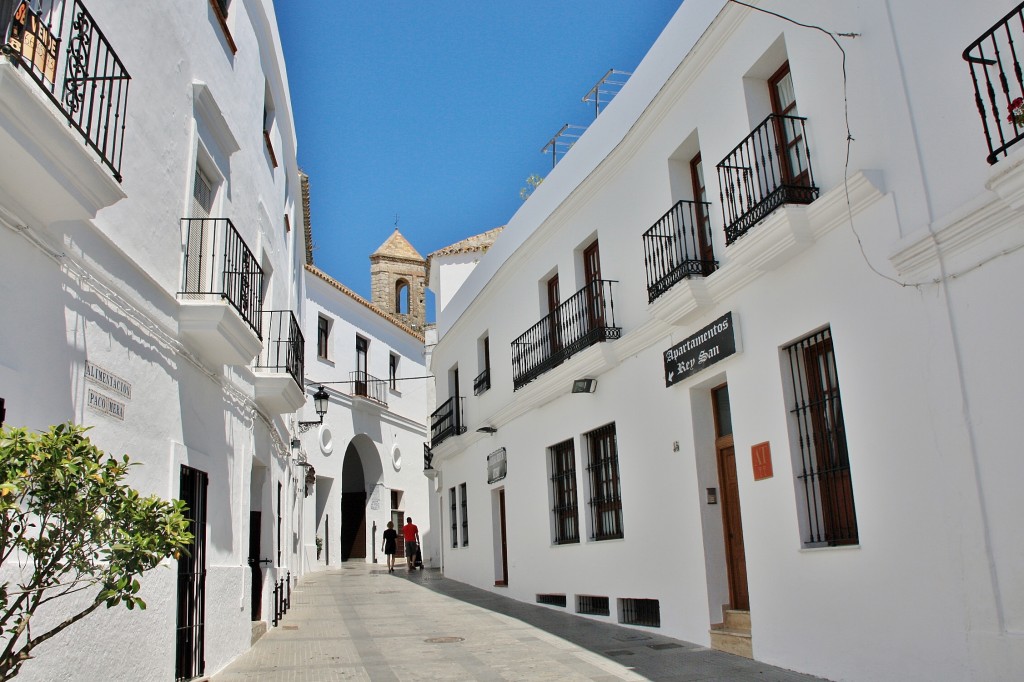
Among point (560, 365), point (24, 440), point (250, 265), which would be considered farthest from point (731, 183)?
point (24, 440)

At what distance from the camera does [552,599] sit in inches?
495

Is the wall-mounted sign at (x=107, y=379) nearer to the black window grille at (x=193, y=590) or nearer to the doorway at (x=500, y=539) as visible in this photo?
the black window grille at (x=193, y=590)

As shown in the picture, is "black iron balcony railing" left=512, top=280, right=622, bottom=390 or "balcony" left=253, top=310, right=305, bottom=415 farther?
"black iron balcony railing" left=512, top=280, right=622, bottom=390

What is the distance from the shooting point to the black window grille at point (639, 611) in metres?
9.84

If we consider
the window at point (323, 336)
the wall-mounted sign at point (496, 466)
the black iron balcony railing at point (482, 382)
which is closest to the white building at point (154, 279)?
the wall-mounted sign at point (496, 466)

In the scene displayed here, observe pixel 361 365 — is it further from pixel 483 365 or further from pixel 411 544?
pixel 483 365

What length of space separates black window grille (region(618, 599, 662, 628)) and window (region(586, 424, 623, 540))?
82 centimetres

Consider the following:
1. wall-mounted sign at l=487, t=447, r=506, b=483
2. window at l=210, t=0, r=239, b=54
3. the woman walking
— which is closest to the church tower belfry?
the woman walking

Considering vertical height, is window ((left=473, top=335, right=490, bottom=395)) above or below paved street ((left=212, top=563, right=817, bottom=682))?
above

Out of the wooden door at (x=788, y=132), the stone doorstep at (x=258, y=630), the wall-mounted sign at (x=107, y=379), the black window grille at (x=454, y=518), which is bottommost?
the stone doorstep at (x=258, y=630)

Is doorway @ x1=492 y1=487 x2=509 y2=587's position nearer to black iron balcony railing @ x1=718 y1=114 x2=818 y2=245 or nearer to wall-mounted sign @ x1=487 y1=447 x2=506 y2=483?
wall-mounted sign @ x1=487 y1=447 x2=506 y2=483

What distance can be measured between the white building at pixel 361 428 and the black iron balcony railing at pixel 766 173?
15346mm

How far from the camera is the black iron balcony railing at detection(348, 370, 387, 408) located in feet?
80.7

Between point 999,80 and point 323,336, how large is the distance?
65.9 feet
